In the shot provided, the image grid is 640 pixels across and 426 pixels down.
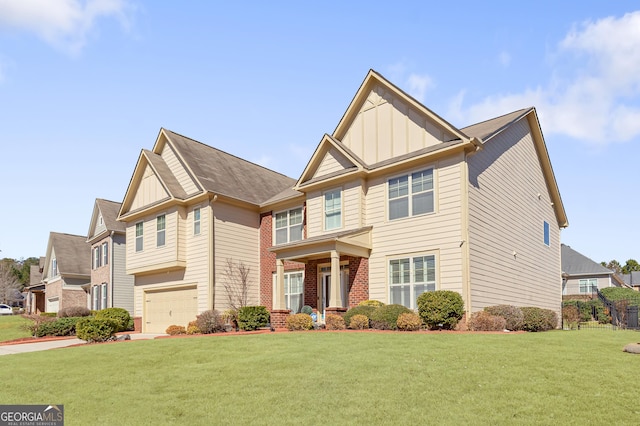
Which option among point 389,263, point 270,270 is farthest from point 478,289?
point 270,270

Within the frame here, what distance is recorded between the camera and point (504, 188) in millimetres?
21266

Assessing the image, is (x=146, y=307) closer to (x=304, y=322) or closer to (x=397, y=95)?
(x=304, y=322)

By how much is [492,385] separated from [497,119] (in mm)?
16392

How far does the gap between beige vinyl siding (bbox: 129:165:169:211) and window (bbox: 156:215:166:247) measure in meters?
1.06

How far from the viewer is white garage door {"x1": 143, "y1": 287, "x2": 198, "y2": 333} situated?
25875 mm

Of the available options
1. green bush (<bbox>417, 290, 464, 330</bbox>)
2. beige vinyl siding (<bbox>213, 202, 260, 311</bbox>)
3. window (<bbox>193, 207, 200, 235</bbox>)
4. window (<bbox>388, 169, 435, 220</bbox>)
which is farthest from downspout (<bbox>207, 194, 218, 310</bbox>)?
green bush (<bbox>417, 290, 464, 330</bbox>)

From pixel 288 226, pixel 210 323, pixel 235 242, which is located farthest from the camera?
pixel 235 242

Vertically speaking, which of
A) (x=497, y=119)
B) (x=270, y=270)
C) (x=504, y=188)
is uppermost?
(x=497, y=119)

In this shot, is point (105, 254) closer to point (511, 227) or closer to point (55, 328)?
point (55, 328)

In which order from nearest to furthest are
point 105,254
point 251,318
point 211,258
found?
point 251,318 → point 211,258 → point 105,254

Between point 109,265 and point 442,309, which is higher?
point 109,265

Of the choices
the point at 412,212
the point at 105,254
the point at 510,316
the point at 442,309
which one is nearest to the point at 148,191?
the point at 105,254

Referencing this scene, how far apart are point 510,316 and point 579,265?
37039mm

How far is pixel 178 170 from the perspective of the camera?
89.6 feet
